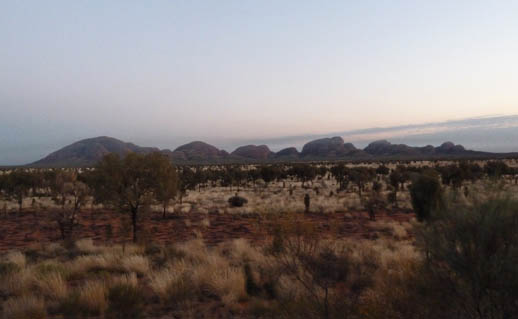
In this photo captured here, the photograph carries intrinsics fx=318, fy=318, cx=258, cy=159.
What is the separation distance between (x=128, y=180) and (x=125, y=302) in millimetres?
8342

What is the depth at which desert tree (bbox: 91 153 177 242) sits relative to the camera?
14148mm

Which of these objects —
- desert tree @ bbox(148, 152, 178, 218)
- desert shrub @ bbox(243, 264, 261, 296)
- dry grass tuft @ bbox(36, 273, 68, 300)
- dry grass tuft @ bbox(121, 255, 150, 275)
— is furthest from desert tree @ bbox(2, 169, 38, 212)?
desert shrub @ bbox(243, 264, 261, 296)

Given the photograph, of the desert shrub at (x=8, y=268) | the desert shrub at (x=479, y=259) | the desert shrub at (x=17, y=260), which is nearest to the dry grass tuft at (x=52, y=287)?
the desert shrub at (x=8, y=268)

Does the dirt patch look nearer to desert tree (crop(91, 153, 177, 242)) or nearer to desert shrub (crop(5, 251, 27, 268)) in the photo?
desert tree (crop(91, 153, 177, 242))

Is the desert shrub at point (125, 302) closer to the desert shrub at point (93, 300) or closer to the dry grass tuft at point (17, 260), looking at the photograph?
the desert shrub at point (93, 300)

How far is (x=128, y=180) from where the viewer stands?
47.3 ft

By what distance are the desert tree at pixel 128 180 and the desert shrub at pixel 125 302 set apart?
7316 mm

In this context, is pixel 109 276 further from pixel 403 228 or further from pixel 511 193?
pixel 403 228

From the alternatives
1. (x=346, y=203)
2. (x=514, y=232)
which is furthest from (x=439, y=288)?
(x=346, y=203)

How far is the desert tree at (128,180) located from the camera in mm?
14148

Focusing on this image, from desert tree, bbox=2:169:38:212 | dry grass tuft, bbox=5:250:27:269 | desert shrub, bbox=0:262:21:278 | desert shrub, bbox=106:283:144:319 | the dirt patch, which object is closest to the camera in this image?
desert shrub, bbox=106:283:144:319

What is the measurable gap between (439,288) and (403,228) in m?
12.5

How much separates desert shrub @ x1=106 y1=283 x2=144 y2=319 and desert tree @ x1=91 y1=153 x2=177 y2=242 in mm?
7316

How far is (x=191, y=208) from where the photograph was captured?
27.3 m
